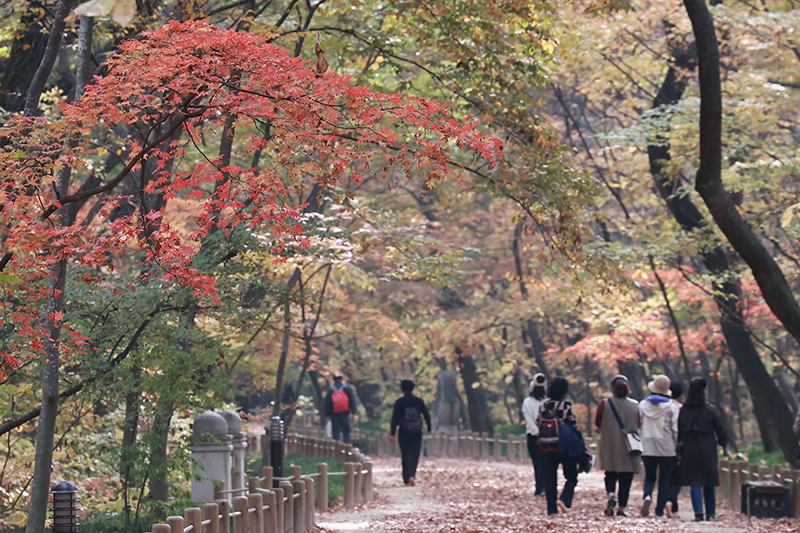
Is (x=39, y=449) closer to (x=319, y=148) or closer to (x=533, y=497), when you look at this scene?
(x=319, y=148)

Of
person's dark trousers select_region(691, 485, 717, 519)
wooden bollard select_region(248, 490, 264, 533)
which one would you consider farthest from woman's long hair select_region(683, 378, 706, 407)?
wooden bollard select_region(248, 490, 264, 533)

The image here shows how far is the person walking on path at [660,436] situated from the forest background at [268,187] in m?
1.54

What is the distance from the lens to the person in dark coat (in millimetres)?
9641

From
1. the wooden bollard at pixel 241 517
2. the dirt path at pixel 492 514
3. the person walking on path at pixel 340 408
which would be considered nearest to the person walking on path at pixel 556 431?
the dirt path at pixel 492 514

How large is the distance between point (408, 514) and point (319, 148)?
5883 mm

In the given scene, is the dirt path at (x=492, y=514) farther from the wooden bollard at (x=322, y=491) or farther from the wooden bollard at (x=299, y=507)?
the wooden bollard at (x=299, y=507)

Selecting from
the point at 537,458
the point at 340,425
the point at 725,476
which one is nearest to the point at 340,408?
the point at 340,425

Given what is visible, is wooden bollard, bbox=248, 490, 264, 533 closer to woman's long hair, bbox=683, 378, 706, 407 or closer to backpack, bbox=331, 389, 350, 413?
woman's long hair, bbox=683, 378, 706, 407

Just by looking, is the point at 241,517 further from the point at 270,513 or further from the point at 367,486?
the point at 367,486

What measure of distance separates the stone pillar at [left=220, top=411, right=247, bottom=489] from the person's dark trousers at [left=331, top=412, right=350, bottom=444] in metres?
7.21

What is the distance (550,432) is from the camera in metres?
9.67

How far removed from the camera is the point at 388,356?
1096 inches

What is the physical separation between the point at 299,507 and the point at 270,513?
0.93 meters

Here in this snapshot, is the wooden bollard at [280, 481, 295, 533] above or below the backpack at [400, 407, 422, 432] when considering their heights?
below
